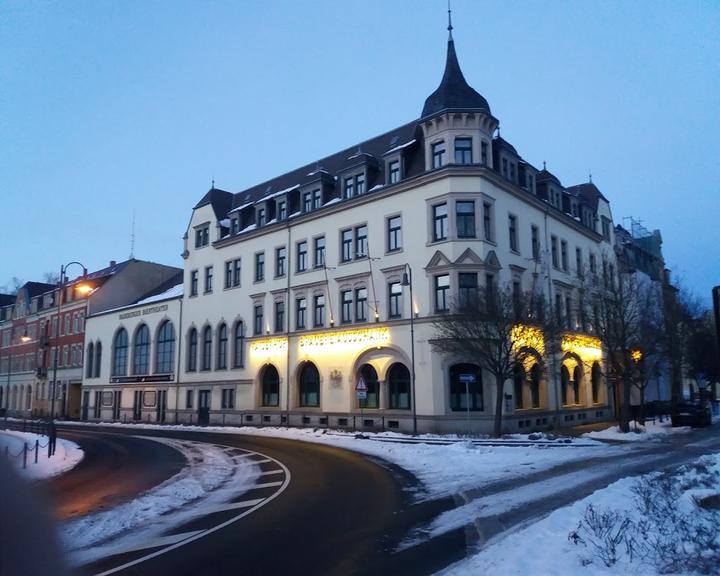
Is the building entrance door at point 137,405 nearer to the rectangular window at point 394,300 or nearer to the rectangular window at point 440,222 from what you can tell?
the rectangular window at point 394,300

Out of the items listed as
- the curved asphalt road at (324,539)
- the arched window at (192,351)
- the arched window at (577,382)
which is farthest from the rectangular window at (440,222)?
the arched window at (192,351)

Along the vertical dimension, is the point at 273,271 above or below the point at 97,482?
above

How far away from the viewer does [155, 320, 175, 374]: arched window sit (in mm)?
49531

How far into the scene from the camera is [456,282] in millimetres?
30406

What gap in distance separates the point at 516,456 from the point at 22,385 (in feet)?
231

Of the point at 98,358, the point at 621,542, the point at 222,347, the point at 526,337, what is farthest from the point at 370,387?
the point at 98,358

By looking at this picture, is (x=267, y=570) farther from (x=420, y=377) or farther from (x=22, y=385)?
(x=22, y=385)

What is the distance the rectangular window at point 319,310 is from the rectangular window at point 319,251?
2150mm

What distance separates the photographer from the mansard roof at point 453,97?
32.5 metres

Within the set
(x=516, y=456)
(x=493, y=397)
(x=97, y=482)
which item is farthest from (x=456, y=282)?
(x=97, y=482)

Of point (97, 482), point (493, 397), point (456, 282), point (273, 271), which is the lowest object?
point (97, 482)

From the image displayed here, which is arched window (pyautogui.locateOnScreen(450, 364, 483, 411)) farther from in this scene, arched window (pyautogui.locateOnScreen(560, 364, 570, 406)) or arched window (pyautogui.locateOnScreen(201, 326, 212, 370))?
arched window (pyautogui.locateOnScreen(201, 326, 212, 370))

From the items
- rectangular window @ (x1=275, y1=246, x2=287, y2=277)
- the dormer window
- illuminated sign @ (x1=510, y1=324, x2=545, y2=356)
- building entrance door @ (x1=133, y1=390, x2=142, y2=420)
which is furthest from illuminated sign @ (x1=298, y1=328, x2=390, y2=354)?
building entrance door @ (x1=133, y1=390, x2=142, y2=420)

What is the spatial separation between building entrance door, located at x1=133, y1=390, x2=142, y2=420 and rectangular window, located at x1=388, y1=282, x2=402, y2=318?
28.9 metres
